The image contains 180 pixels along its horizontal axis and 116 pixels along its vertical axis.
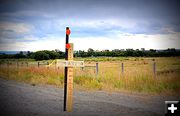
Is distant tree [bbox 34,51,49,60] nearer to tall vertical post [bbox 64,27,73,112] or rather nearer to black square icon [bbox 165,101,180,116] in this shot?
tall vertical post [bbox 64,27,73,112]

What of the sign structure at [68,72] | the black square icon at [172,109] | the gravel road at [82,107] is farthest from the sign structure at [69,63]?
the black square icon at [172,109]

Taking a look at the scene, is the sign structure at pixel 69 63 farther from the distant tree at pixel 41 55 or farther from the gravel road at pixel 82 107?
the distant tree at pixel 41 55

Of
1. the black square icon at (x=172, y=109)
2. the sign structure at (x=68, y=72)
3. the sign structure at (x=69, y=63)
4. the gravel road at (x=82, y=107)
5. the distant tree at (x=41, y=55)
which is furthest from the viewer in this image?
the distant tree at (x=41, y=55)

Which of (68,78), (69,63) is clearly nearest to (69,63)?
(69,63)

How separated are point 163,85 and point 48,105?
290 inches

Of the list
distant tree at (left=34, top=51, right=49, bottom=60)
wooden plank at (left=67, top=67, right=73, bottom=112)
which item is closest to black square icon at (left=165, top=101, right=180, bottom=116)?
wooden plank at (left=67, top=67, right=73, bottom=112)

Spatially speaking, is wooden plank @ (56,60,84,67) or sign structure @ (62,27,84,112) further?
sign structure @ (62,27,84,112)

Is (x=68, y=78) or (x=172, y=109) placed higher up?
(x=68, y=78)

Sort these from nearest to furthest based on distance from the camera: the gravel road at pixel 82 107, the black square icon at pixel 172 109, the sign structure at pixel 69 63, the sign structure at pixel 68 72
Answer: the black square icon at pixel 172 109 → the gravel road at pixel 82 107 → the sign structure at pixel 69 63 → the sign structure at pixel 68 72

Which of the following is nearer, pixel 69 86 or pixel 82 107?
pixel 69 86

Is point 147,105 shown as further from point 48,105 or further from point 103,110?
point 48,105

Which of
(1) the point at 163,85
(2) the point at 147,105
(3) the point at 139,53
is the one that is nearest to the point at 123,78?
(1) the point at 163,85

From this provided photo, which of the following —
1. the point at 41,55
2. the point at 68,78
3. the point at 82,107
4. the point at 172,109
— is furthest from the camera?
the point at 41,55

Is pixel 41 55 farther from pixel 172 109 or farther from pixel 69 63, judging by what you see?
pixel 172 109
